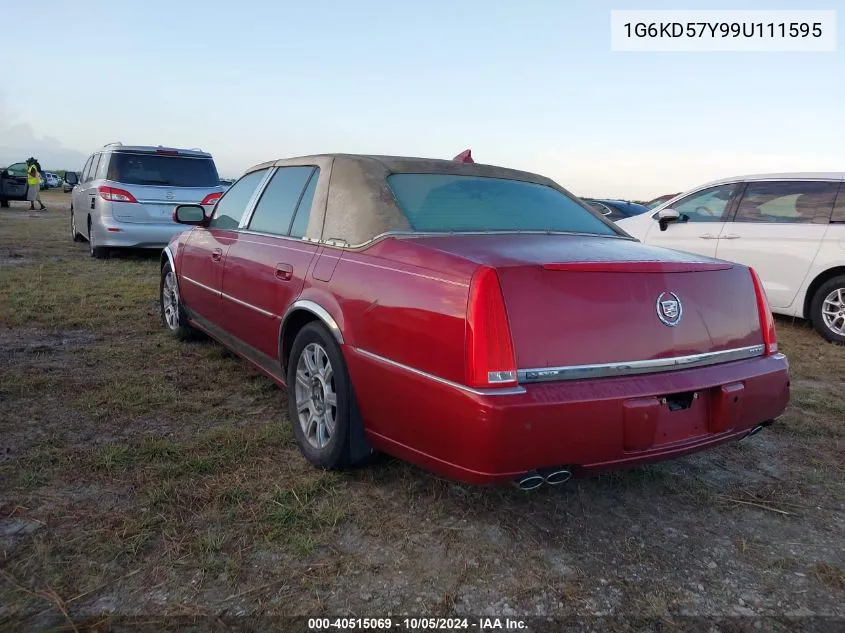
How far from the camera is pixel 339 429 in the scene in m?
2.79

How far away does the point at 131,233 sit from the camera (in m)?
9.49

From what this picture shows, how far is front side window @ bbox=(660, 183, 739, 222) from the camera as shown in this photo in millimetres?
6996

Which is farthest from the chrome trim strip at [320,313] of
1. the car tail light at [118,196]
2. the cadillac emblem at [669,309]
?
the car tail light at [118,196]

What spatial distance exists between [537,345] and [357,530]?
99cm

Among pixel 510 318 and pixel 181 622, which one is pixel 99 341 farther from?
pixel 510 318

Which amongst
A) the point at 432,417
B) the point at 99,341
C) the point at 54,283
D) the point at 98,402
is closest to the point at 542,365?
the point at 432,417

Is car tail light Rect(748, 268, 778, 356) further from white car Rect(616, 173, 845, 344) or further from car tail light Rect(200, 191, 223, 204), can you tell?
car tail light Rect(200, 191, 223, 204)

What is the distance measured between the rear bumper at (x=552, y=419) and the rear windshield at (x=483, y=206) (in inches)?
29.2

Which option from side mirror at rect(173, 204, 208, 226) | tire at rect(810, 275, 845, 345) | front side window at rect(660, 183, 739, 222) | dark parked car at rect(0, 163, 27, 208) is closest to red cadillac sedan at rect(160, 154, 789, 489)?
side mirror at rect(173, 204, 208, 226)

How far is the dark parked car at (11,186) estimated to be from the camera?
21.8m

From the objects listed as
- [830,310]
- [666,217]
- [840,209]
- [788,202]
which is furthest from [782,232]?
[666,217]

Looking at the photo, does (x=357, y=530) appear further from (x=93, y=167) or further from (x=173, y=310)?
(x=93, y=167)

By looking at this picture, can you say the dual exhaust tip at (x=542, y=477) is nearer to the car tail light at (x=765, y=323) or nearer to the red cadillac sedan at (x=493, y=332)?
the red cadillac sedan at (x=493, y=332)

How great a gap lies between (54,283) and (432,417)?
22.3 feet
